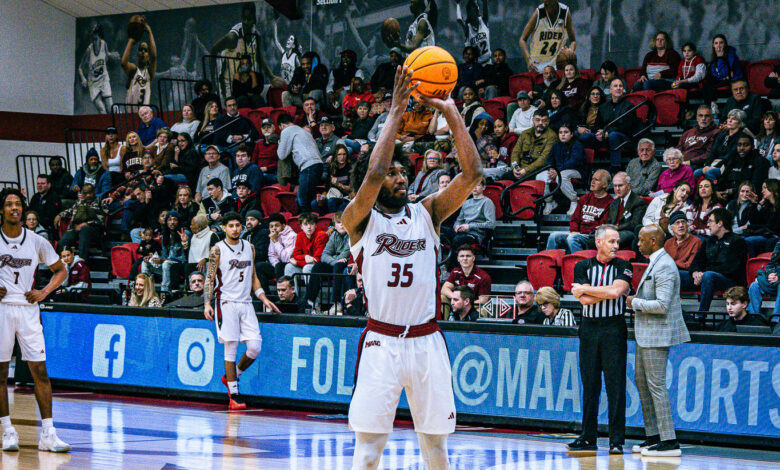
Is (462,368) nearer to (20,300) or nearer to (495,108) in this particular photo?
(20,300)

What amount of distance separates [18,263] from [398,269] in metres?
4.99

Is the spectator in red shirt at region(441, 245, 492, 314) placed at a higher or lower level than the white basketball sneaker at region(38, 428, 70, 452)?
higher

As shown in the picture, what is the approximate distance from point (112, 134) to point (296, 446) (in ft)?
43.5

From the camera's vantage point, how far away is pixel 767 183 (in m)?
12.0

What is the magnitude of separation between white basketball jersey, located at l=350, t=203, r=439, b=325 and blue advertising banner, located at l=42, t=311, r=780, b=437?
5031 millimetres

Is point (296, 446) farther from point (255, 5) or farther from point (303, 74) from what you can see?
point (255, 5)

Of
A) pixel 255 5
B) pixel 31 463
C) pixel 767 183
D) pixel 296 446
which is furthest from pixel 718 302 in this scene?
pixel 255 5

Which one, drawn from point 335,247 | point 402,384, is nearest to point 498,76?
point 335,247

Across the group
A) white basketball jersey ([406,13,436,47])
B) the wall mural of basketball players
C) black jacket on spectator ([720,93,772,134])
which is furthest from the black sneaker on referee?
the wall mural of basketball players

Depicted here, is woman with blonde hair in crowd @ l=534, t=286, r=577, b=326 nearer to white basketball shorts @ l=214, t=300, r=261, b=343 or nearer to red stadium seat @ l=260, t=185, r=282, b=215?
white basketball shorts @ l=214, t=300, r=261, b=343

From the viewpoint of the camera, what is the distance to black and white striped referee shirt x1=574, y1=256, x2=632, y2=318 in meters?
8.75

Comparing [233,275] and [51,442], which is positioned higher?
[233,275]

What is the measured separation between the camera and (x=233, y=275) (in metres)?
12.0

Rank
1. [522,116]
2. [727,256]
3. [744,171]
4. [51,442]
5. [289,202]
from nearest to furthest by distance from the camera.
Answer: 1. [51,442]
2. [727,256]
3. [744,171]
4. [522,116]
5. [289,202]
